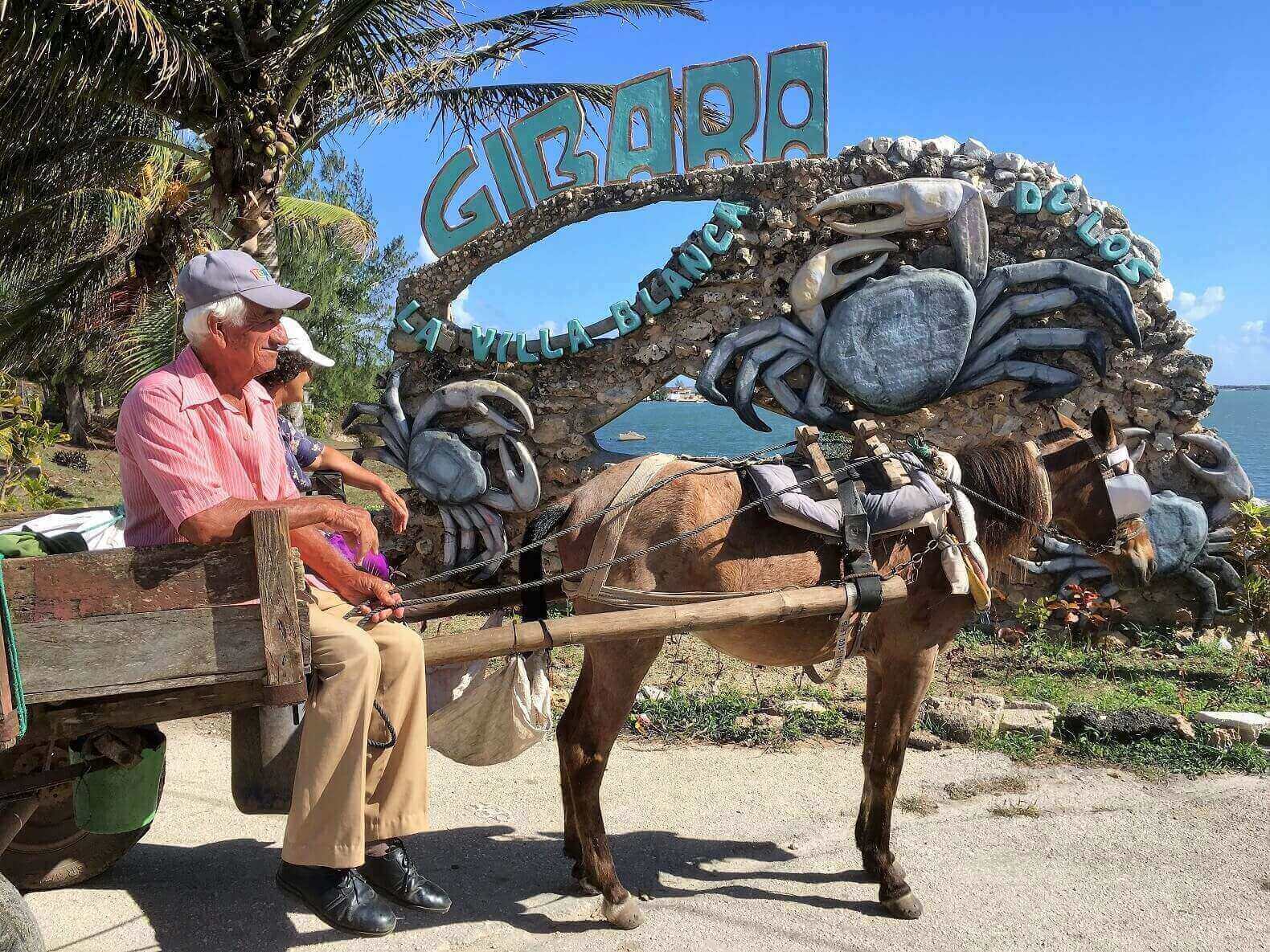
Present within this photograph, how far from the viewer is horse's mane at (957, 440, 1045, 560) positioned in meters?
4.49

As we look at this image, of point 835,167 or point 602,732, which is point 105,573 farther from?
point 835,167

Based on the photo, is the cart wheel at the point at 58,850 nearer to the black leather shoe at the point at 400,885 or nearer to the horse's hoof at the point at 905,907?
the black leather shoe at the point at 400,885

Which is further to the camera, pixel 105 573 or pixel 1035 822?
pixel 1035 822

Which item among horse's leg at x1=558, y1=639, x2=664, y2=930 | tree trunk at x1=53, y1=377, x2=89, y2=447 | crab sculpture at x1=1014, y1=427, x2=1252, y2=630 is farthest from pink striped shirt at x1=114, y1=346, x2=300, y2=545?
tree trunk at x1=53, y1=377, x2=89, y2=447

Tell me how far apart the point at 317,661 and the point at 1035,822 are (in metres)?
3.58

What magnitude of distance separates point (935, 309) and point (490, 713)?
5164 mm

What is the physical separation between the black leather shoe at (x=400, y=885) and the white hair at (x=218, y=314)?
174 cm

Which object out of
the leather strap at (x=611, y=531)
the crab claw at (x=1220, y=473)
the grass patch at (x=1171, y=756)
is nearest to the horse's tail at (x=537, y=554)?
the leather strap at (x=611, y=531)

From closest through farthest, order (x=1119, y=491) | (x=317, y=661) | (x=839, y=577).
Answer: (x=317, y=661) < (x=839, y=577) < (x=1119, y=491)

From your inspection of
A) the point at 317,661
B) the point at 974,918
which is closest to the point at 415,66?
the point at 317,661

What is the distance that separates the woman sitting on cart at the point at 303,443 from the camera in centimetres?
386

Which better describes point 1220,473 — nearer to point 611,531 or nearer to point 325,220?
point 611,531

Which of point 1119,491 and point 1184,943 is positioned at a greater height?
point 1119,491

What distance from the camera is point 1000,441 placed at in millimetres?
4680
